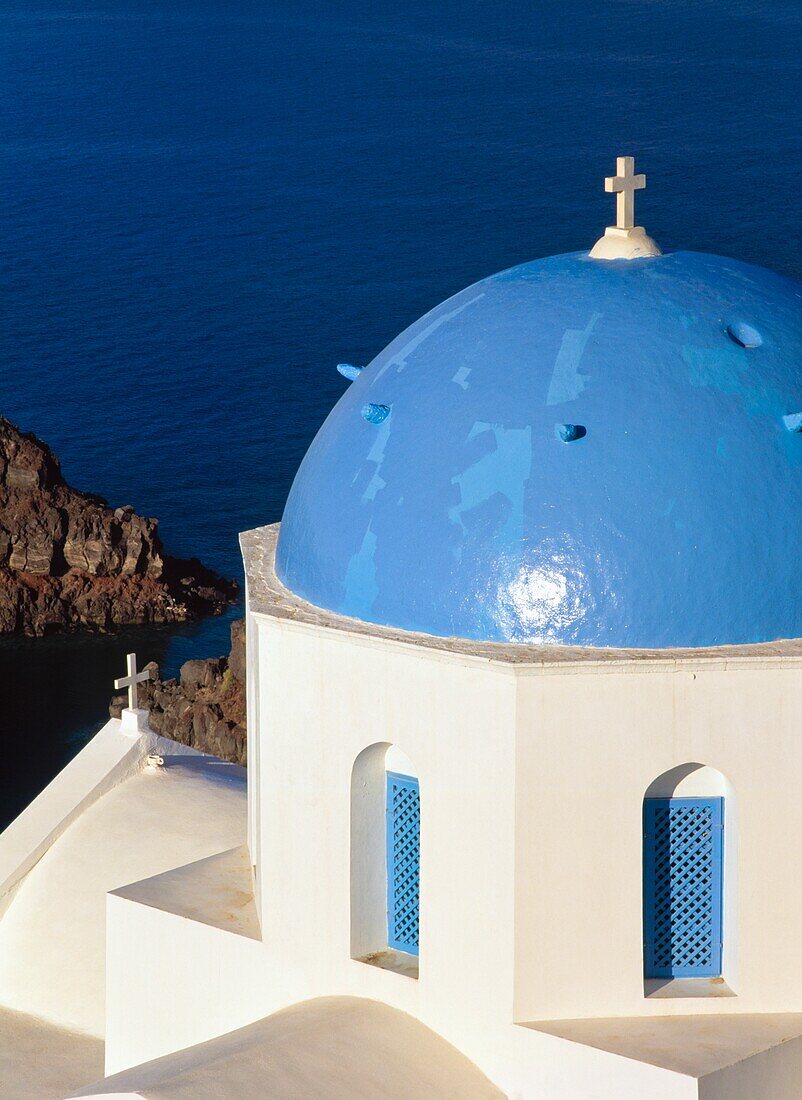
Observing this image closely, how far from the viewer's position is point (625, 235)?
1040 centimetres

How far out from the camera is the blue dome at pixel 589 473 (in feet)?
30.6

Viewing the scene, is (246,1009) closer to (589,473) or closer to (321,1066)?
(321,1066)

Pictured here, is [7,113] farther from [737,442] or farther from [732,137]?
[737,442]

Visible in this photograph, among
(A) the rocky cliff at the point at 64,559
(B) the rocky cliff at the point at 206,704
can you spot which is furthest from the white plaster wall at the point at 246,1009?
(A) the rocky cliff at the point at 64,559

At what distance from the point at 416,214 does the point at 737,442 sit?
195 feet

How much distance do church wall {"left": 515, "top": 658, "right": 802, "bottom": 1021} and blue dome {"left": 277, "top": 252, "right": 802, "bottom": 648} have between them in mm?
296

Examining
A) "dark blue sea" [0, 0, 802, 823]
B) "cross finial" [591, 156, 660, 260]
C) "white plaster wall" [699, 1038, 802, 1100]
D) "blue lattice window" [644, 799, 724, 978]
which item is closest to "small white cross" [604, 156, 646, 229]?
"cross finial" [591, 156, 660, 260]

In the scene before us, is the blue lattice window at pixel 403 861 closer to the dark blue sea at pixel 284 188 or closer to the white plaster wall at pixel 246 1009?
the white plaster wall at pixel 246 1009

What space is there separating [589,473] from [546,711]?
1192mm

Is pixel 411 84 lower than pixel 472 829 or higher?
higher

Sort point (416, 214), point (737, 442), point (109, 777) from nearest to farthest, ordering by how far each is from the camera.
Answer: point (737, 442)
point (109, 777)
point (416, 214)

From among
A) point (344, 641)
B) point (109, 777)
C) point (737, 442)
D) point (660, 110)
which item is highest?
point (660, 110)

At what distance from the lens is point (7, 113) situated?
7912cm

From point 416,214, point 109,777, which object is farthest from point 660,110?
point 109,777
